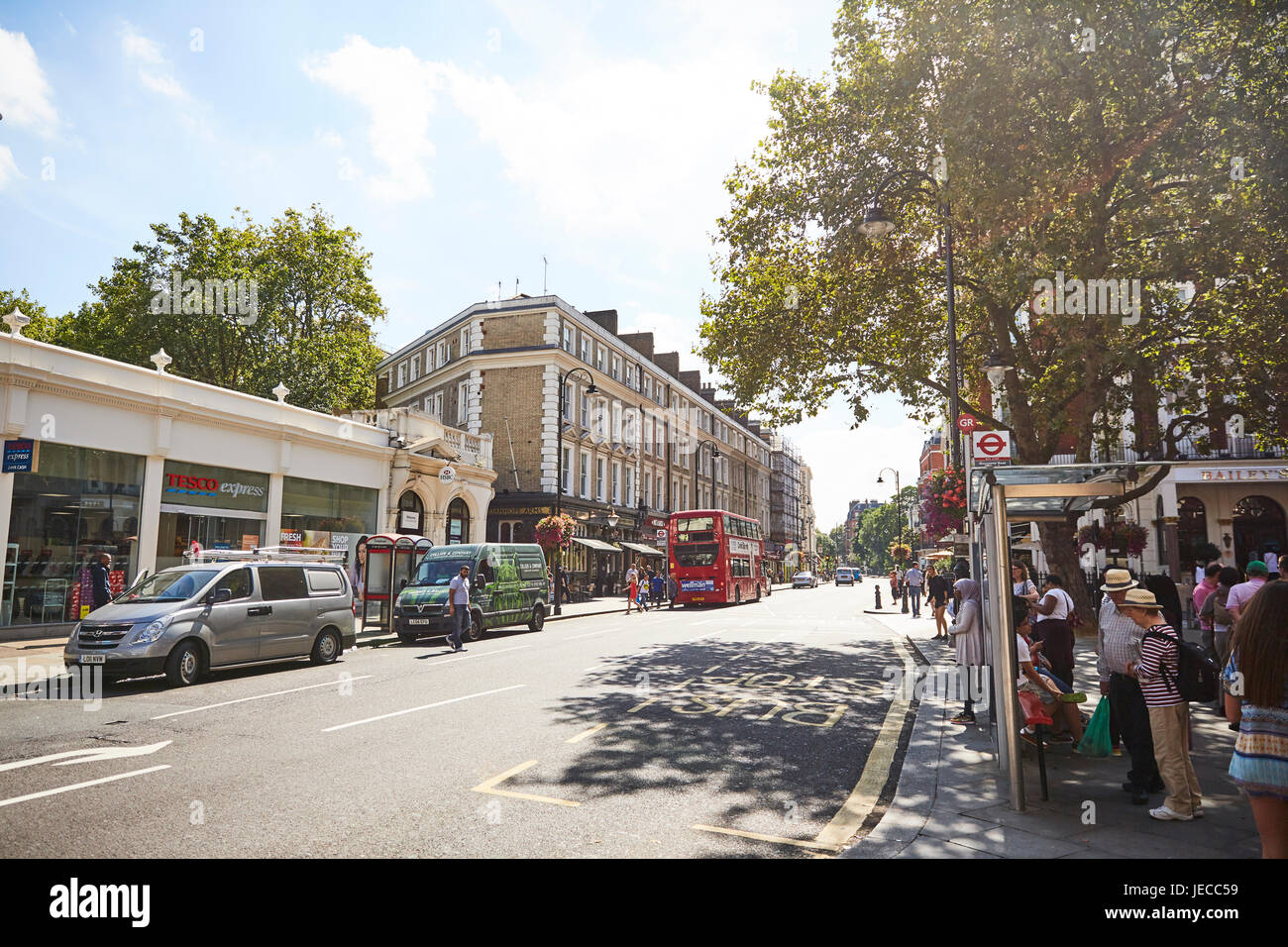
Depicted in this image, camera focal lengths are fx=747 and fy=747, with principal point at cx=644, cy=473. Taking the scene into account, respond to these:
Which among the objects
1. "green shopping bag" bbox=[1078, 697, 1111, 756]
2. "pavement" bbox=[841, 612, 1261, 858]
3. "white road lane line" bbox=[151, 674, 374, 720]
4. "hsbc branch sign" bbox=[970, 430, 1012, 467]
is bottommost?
"white road lane line" bbox=[151, 674, 374, 720]

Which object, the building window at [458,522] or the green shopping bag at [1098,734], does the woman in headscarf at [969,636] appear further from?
the building window at [458,522]

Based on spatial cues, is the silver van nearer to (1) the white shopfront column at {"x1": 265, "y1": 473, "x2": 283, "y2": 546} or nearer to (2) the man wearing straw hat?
(1) the white shopfront column at {"x1": 265, "y1": 473, "x2": 283, "y2": 546}

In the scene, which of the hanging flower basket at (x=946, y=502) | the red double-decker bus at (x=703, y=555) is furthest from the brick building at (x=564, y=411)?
the hanging flower basket at (x=946, y=502)

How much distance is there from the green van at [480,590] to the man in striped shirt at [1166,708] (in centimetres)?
1451

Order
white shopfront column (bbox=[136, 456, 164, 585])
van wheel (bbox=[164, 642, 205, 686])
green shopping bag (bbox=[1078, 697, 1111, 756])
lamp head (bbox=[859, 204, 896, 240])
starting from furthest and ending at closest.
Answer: white shopfront column (bbox=[136, 456, 164, 585]), lamp head (bbox=[859, 204, 896, 240]), van wheel (bbox=[164, 642, 205, 686]), green shopping bag (bbox=[1078, 697, 1111, 756])

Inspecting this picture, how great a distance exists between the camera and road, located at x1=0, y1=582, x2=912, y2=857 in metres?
4.78

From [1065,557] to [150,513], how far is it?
71.3 ft

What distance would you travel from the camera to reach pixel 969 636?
28.6 feet

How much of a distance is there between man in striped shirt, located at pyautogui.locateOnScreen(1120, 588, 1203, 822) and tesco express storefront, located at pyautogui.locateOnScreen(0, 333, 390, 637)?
63.9 feet

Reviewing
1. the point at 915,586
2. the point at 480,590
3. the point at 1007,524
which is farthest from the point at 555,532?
the point at 1007,524

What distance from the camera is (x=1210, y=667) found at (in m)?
5.30

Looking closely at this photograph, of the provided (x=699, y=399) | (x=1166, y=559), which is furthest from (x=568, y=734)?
(x=699, y=399)

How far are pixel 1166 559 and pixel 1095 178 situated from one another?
21.7m

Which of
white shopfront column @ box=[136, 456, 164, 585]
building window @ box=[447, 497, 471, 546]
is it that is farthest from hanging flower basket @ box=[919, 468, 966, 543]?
white shopfront column @ box=[136, 456, 164, 585]
